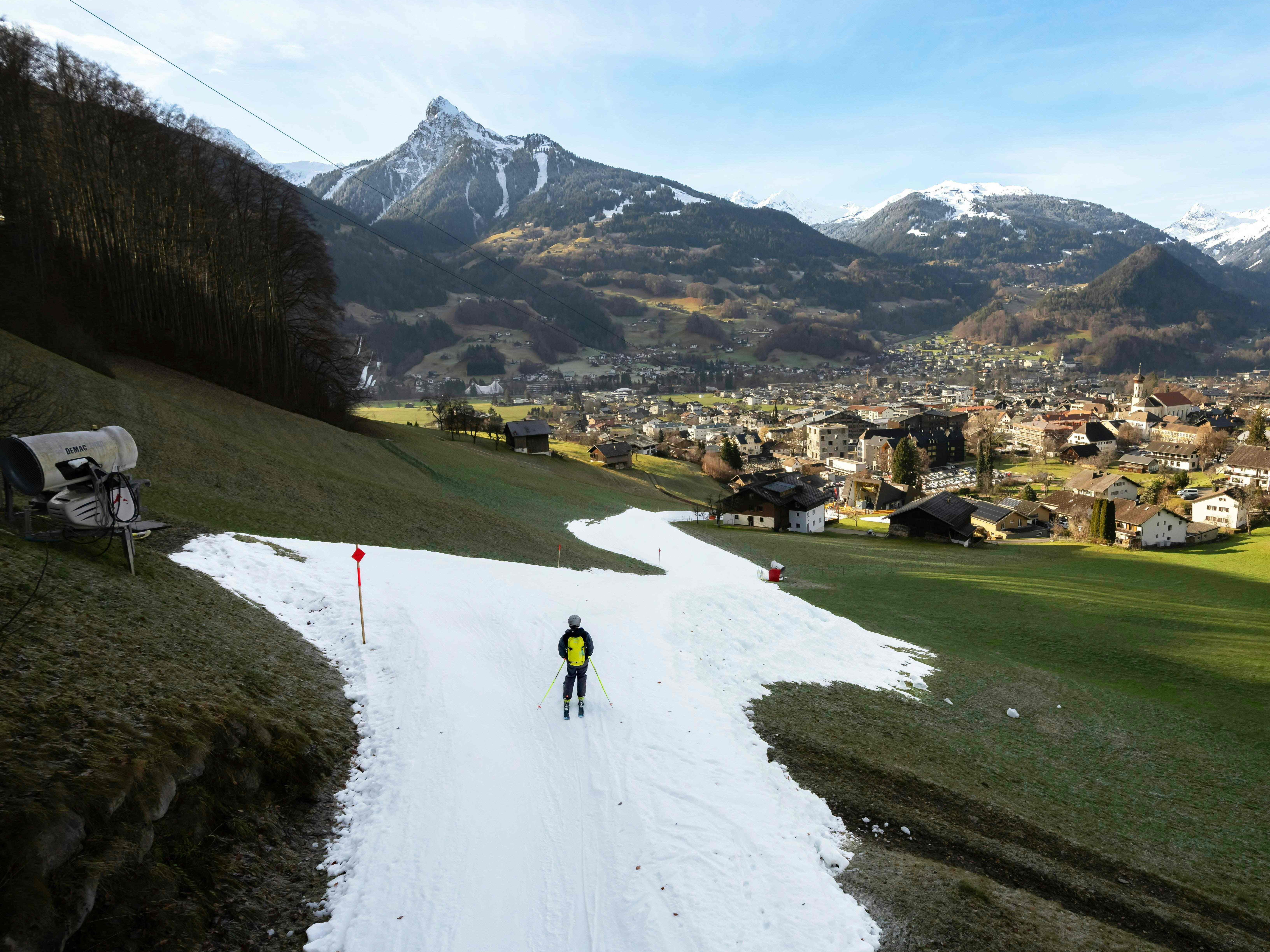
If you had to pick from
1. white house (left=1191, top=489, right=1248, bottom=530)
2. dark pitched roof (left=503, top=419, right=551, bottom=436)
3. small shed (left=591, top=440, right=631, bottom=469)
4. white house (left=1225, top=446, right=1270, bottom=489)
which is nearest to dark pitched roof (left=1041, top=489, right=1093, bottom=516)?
white house (left=1191, top=489, right=1248, bottom=530)

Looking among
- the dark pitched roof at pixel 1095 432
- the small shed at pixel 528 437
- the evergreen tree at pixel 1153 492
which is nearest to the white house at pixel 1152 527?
the evergreen tree at pixel 1153 492

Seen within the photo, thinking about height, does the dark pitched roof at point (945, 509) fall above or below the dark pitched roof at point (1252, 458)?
below

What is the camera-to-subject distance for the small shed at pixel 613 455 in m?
77.9

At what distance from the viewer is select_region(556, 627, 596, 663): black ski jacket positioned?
436 inches

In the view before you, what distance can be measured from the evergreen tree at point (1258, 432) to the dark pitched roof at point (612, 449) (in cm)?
9005

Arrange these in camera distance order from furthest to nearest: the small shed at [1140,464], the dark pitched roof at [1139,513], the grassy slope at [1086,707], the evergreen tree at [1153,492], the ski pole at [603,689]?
the small shed at [1140,464] → the evergreen tree at [1153,492] → the dark pitched roof at [1139,513] → the ski pole at [603,689] → the grassy slope at [1086,707]

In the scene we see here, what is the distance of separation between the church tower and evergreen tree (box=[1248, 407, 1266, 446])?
196 ft

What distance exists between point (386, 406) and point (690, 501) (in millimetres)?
96515

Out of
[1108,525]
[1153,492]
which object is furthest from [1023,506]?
[1153,492]

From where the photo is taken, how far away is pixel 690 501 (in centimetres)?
6644

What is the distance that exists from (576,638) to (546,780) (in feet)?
8.47

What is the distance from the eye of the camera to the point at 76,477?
11.1m

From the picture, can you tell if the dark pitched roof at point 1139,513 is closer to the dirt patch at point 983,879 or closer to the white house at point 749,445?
the dirt patch at point 983,879

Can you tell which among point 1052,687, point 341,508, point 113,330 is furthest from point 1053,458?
point 113,330
